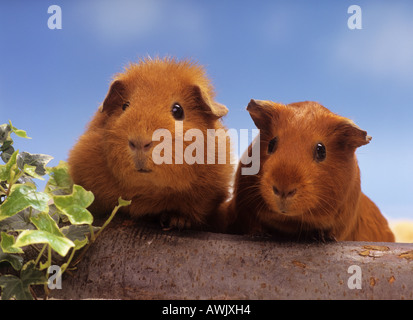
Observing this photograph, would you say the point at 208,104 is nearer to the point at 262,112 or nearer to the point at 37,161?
the point at 262,112

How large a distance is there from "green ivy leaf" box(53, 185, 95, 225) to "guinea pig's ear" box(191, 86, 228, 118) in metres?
0.70

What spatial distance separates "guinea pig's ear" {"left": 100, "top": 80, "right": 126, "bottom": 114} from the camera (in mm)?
2099

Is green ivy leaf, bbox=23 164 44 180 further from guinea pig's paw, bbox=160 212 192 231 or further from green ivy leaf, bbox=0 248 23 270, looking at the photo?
guinea pig's paw, bbox=160 212 192 231

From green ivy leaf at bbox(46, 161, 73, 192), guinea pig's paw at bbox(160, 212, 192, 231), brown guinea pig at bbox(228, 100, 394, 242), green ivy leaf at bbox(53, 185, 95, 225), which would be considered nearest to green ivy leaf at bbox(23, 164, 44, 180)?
green ivy leaf at bbox(46, 161, 73, 192)

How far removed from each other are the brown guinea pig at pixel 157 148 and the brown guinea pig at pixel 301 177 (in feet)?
0.67

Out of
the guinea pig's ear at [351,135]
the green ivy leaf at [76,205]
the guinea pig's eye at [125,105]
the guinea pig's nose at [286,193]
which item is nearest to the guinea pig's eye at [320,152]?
the guinea pig's ear at [351,135]

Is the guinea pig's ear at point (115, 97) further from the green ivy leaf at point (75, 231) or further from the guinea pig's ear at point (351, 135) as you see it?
the guinea pig's ear at point (351, 135)

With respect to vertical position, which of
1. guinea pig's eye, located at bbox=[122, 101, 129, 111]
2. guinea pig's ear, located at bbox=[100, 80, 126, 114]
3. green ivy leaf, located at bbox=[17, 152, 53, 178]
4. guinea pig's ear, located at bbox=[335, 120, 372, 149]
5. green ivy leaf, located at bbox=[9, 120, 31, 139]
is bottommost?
green ivy leaf, located at bbox=[17, 152, 53, 178]

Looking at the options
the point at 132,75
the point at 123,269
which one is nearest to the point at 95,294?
the point at 123,269

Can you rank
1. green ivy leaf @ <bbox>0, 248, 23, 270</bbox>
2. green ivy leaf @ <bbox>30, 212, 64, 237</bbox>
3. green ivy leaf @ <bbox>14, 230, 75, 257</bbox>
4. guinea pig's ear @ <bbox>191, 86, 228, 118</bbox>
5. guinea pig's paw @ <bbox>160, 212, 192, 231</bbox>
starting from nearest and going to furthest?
green ivy leaf @ <bbox>14, 230, 75, 257</bbox> → green ivy leaf @ <bbox>30, 212, 64, 237</bbox> → green ivy leaf @ <bbox>0, 248, 23, 270</bbox> → guinea pig's ear @ <bbox>191, 86, 228, 118</bbox> → guinea pig's paw @ <bbox>160, 212, 192, 231</bbox>

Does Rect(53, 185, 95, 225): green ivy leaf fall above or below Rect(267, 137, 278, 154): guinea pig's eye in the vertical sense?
below

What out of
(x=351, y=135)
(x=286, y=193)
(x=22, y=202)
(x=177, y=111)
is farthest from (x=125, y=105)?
(x=351, y=135)
